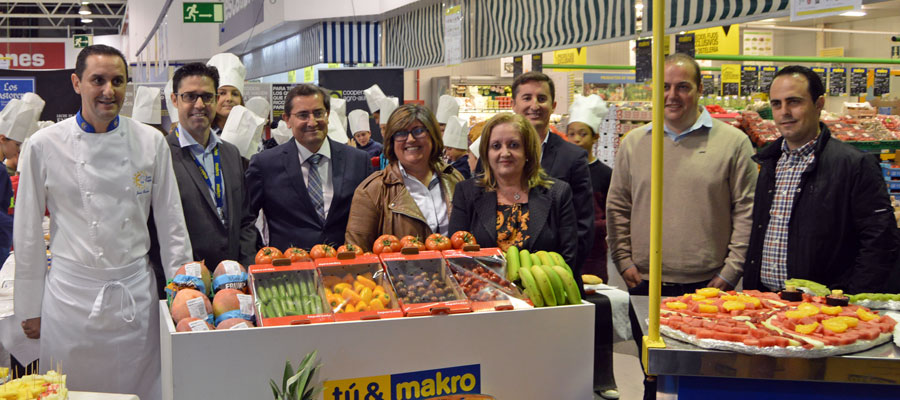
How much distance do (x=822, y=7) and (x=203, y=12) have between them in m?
11.2

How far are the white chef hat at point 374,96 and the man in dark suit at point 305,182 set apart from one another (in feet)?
15.0

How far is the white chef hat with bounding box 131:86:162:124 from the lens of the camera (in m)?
6.14

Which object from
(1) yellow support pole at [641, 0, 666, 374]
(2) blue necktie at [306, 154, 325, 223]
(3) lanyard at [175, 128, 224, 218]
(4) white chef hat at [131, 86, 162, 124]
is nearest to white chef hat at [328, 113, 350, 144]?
(4) white chef hat at [131, 86, 162, 124]

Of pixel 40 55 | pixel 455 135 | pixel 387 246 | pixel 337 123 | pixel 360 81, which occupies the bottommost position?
pixel 387 246

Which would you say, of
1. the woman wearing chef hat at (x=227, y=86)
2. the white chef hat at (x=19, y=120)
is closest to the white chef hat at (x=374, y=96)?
the woman wearing chef hat at (x=227, y=86)

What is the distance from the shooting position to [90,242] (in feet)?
10.1

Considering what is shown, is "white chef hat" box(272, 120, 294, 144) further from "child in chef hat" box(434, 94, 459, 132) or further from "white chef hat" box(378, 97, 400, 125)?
"child in chef hat" box(434, 94, 459, 132)

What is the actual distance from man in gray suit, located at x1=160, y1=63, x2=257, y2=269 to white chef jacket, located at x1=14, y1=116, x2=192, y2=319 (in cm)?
34

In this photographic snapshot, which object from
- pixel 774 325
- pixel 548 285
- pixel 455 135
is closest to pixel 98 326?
pixel 548 285

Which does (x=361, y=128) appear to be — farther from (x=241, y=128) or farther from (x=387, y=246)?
(x=387, y=246)

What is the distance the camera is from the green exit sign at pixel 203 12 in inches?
484

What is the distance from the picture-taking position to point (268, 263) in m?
2.79

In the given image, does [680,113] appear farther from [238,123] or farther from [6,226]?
[6,226]

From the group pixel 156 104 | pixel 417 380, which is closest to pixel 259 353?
pixel 417 380
